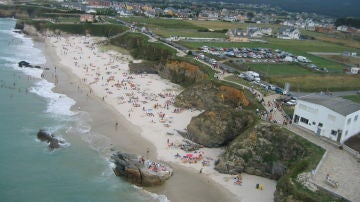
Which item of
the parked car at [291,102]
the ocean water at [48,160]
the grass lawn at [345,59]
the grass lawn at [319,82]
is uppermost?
the grass lawn at [345,59]

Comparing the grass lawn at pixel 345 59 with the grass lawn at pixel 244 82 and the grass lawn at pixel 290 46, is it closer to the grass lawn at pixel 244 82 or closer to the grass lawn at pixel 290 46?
the grass lawn at pixel 290 46

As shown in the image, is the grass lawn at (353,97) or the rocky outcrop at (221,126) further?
the grass lawn at (353,97)

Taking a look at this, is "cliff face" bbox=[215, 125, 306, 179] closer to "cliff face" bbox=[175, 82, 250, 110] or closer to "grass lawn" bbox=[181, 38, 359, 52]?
"cliff face" bbox=[175, 82, 250, 110]

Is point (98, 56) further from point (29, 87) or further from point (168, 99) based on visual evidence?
point (168, 99)

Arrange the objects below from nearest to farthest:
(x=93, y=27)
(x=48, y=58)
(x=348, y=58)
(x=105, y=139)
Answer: (x=105, y=139)
(x=48, y=58)
(x=348, y=58)
(x=93, y=27)

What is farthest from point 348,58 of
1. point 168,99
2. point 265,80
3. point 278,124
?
point 278,124

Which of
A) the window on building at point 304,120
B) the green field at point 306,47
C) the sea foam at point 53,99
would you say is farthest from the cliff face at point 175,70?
the window on building at point 304,120
